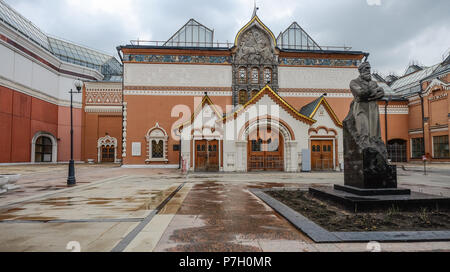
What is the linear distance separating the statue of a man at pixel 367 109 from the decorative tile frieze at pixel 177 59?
21.8 metres

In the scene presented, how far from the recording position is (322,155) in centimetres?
2191

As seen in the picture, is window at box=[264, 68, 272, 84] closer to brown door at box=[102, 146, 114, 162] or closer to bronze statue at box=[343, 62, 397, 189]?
bronze statue at box=[343, 62, 397, 189]

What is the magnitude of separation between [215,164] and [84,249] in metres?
17.3

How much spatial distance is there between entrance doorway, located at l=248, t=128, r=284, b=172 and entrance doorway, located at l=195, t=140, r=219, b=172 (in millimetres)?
2764

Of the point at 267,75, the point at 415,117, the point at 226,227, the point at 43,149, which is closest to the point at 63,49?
the point at 43,149

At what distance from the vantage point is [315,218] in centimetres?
562

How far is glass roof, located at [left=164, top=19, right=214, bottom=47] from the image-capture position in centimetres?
2991

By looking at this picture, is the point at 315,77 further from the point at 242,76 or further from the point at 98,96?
the point at 98,96

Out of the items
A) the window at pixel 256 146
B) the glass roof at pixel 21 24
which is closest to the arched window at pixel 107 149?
the glass roof at pixel 21 24

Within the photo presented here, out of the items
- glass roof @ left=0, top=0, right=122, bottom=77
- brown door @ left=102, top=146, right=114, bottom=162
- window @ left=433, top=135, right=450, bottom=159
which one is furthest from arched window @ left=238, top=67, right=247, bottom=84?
glass roof @ left=0, top=0, right=122, bottom=77

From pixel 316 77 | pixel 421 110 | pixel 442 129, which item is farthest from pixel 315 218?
pixel 421 110

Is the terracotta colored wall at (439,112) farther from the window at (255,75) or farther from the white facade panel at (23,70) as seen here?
the white facade panel at (23,70)

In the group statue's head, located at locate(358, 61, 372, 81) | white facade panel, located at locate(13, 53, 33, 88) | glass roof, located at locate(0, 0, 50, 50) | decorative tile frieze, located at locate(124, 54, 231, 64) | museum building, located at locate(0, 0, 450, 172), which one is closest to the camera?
statue's head, located at locate(358, 61, 372, 81)
